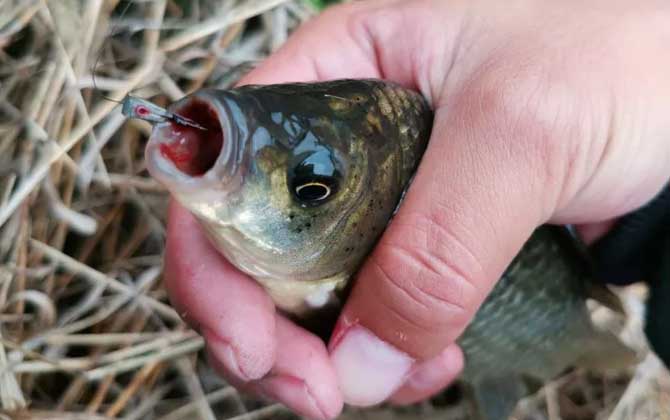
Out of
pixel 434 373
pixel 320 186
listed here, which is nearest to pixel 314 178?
pixel 320 186

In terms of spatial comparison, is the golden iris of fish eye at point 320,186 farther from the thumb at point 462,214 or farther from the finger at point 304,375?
the finger at point 304,375

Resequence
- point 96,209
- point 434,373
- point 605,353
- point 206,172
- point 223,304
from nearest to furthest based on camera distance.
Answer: point 206,172, point 223,304, point 434,373, point 96,209, point 605,353

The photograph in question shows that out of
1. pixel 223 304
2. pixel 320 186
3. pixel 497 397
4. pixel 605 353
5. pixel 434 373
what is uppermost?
pixel 320 186

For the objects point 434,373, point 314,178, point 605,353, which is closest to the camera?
point 314,178

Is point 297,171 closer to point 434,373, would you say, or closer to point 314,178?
point 314,178

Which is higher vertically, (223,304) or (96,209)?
(223,304)

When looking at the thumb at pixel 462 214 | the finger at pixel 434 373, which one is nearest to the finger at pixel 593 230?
the finger at pixel 434 373

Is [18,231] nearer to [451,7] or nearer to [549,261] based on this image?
[451,7]
